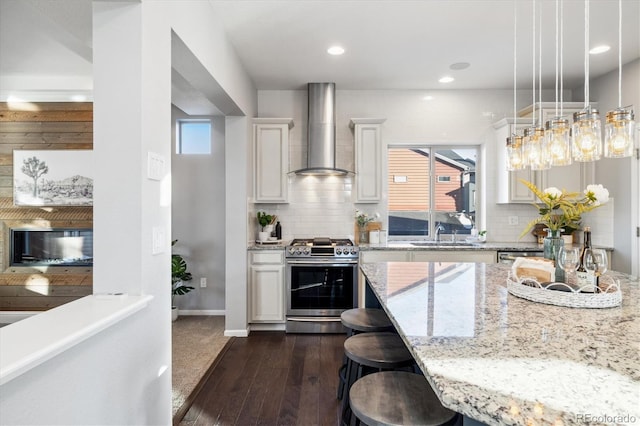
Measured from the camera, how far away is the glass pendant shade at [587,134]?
1734 millimetres

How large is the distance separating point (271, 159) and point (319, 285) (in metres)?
1.60

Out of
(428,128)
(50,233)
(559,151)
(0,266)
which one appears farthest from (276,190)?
(0,266)

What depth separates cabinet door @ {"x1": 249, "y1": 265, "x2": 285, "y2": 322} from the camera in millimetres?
3812

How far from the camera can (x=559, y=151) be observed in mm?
1950

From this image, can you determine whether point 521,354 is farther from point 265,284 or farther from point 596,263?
point 265,284

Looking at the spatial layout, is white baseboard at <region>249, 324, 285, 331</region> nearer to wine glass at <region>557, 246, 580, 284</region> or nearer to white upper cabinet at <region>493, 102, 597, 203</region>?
wine glass at <region>557, 246, 580, 284</region>

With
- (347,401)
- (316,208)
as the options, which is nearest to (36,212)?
(316,208)

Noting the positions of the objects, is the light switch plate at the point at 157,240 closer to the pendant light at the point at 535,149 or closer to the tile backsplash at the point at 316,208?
the pendant light at the point at 535,149

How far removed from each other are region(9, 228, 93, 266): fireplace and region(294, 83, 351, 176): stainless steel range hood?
268 centimetres

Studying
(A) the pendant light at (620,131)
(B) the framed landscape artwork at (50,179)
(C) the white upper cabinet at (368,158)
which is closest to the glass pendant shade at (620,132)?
(A) the pendant light at (620,131)

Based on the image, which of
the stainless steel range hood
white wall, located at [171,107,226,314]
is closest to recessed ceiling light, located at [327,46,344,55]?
the stainless steel range hood

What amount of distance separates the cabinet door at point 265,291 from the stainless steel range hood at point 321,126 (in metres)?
1.26

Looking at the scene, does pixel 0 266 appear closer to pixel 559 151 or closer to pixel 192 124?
pixel 192 124

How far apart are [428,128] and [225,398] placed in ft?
12.4
